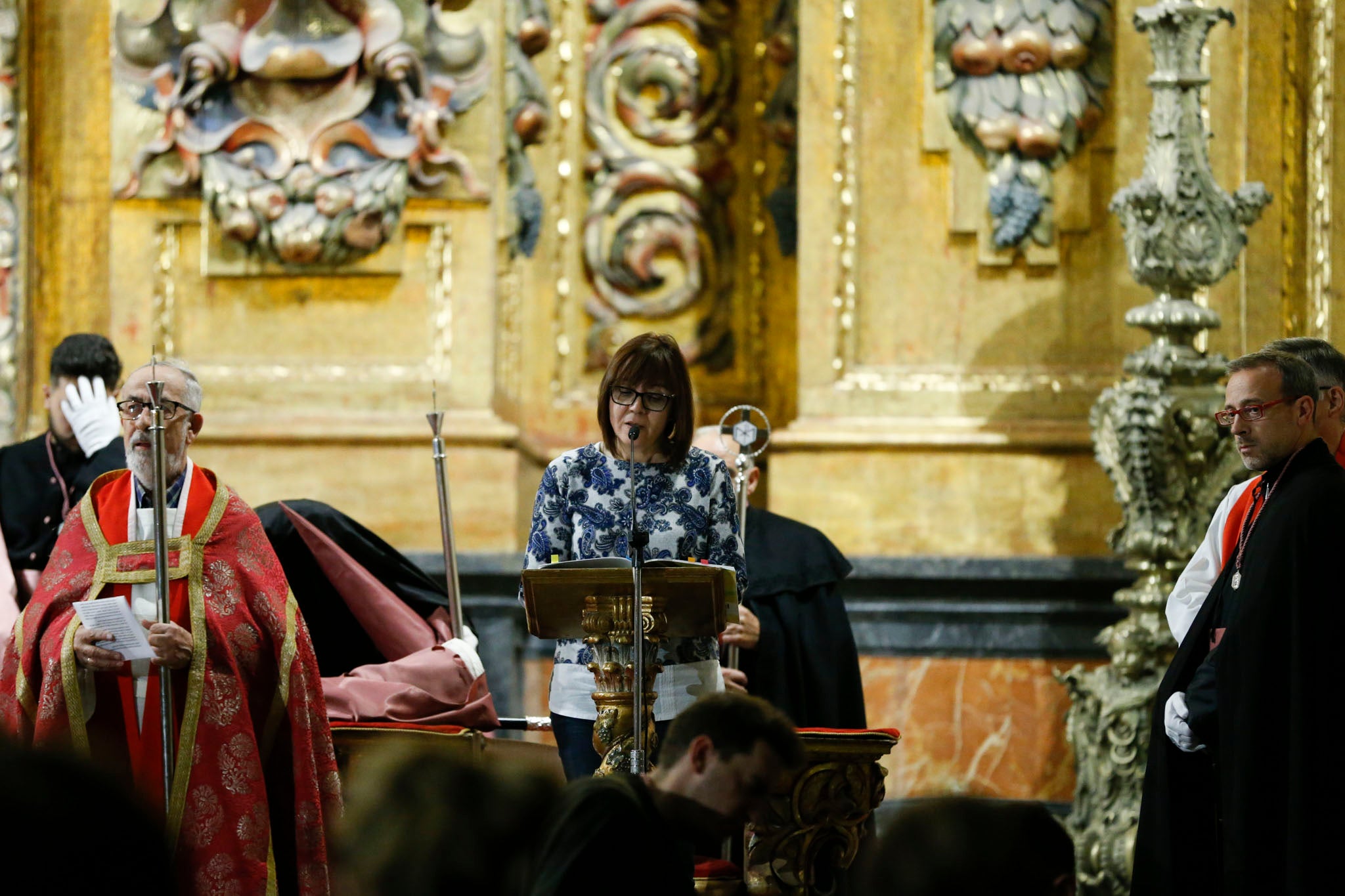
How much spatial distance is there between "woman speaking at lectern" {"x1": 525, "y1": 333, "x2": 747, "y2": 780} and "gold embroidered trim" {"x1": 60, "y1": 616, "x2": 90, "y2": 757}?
1112 millimetres

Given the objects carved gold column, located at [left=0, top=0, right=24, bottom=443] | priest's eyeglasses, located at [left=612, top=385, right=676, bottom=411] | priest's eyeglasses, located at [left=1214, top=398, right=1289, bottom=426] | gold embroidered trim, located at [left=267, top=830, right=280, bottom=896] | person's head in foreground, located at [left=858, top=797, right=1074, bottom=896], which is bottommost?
gold embroidered trim, located at [left=267, top=830, right=280, bottom=896]

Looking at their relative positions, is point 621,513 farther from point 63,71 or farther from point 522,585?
point 63,71

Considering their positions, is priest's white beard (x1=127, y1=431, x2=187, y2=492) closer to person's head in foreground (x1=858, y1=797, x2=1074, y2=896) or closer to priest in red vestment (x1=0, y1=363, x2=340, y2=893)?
priest in red vestment (x1=0, y1=363, x2=340, y2=893)

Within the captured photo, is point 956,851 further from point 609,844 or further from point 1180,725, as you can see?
point 1180,725

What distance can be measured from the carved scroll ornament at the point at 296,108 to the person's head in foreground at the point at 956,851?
5.01m

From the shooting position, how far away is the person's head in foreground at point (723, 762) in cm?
308

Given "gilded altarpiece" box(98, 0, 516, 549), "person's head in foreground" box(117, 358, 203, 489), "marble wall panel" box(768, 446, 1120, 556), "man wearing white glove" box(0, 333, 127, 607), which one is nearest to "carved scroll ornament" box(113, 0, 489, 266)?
"gilded altarpiece" box(98, 0, 516, 549)

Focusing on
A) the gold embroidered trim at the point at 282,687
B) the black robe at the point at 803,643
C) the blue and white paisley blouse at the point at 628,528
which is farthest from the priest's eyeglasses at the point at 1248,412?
the gold embroidered trim at the point at 282,687

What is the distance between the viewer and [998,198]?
6816mm

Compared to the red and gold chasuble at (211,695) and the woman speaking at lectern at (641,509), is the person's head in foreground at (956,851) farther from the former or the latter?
the red and gold chasuble at (211,695)

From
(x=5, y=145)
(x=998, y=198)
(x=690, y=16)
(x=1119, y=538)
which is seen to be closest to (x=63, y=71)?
(x=5, y=145)

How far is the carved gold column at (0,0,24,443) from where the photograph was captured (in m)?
7.02

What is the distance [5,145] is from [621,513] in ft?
11.8

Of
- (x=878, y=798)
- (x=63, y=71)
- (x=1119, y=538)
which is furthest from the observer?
(x=63, y=71)
